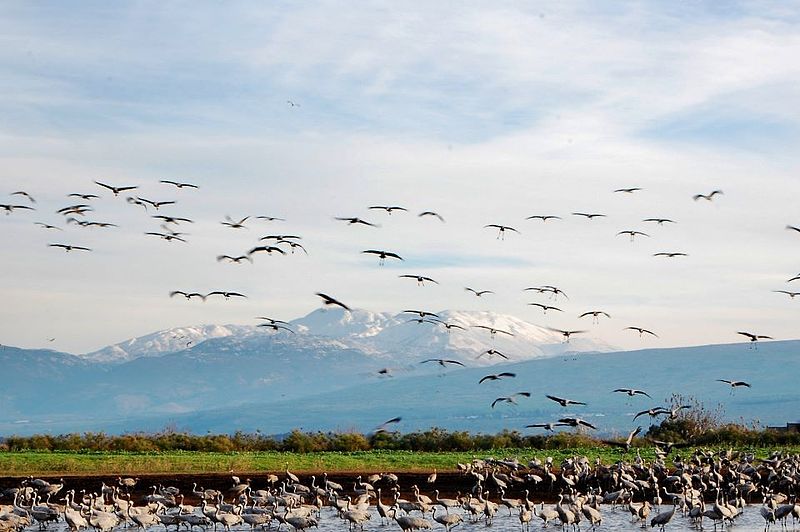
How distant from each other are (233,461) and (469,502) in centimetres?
1846

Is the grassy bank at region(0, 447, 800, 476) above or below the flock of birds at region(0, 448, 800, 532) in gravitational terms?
above

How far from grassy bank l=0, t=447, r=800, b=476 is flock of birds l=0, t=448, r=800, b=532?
15.8 ft

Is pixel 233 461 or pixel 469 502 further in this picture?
pixel 233 461

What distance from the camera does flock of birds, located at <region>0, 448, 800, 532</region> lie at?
32.5m

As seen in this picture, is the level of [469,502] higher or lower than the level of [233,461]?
lower

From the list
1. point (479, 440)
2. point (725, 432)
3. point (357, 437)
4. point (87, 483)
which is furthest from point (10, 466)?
point (725, 432)

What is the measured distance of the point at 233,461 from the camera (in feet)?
167

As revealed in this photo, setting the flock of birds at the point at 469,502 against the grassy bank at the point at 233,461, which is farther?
the grassy bank at the point at 233,461

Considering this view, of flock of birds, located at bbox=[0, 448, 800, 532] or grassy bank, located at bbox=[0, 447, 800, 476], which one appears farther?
grassy bank, located at bbox=[0, 447, 800, 476]

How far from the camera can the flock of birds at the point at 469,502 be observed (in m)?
32.5

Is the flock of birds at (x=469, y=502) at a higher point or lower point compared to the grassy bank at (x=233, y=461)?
lower

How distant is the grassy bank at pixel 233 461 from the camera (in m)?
48.5

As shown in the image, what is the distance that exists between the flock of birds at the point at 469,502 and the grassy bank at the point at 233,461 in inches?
190

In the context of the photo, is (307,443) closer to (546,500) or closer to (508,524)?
(546,500)
